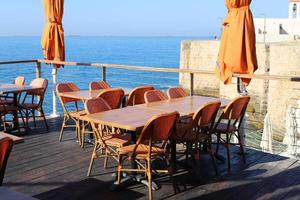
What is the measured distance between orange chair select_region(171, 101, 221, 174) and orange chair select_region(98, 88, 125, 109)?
1118 millimetres

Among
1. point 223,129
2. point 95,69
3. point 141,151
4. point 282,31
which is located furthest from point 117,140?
point 282,31

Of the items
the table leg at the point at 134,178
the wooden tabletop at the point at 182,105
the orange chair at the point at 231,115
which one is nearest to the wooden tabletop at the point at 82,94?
the wooden tabletop at the point at 182,105

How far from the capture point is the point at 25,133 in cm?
637

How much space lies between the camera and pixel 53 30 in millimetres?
7340

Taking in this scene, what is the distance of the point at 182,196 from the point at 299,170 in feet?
5.40

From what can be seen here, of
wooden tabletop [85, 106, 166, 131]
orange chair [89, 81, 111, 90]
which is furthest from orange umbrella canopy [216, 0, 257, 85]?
orange chair [89, 81, 111, 90]

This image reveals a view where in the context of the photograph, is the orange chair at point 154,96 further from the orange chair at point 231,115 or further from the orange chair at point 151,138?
the orange chair at point 151,138

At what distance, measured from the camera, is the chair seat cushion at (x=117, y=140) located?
4.17m

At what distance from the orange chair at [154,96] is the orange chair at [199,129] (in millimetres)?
696

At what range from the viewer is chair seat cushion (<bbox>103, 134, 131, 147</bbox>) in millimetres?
4169

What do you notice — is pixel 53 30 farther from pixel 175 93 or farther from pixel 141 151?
pixel 141 151

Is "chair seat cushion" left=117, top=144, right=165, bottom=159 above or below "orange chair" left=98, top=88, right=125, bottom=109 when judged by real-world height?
below

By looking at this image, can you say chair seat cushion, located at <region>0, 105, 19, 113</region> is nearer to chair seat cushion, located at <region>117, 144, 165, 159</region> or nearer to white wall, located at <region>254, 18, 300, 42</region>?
chair seat cushion, located at <region>117, 144, 165, 159</region>

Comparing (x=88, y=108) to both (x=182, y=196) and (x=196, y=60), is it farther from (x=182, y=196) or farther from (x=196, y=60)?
(x=196, y=60)
